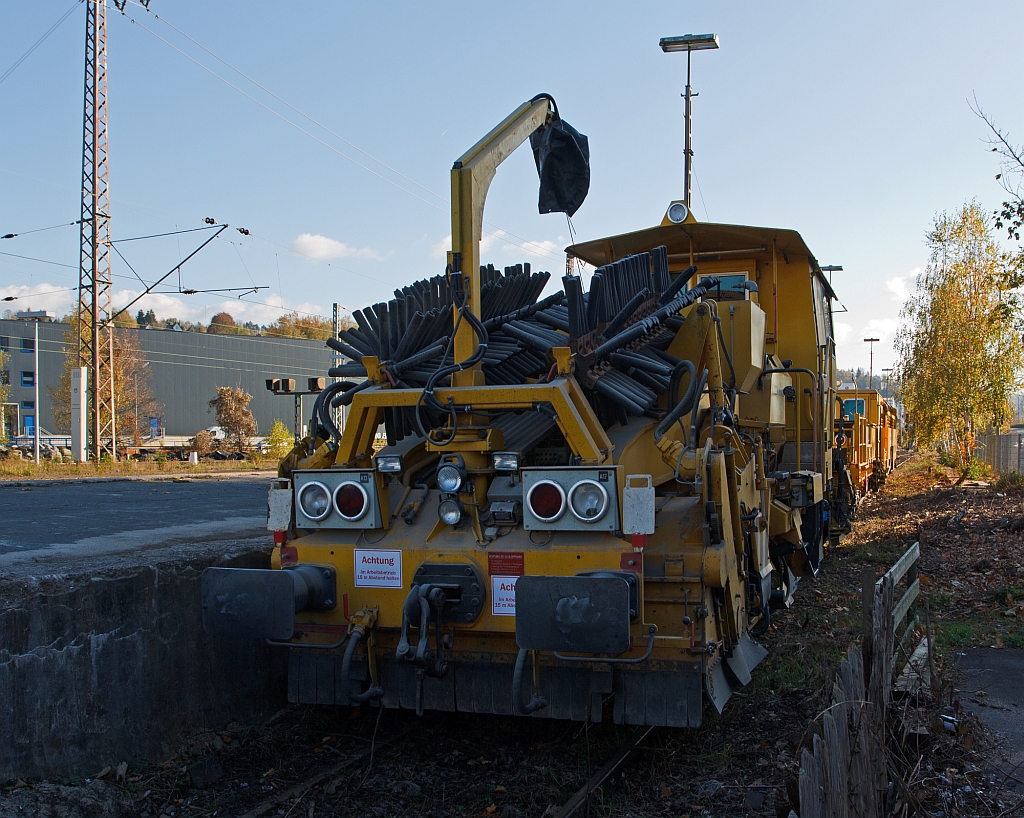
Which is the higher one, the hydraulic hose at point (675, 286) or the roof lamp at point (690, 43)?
the roof lamp at point (690, 43)

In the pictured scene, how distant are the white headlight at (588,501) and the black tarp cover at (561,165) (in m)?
2.63

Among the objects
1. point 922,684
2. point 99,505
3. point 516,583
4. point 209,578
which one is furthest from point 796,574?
point 99,505

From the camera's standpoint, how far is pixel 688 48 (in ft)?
50.5

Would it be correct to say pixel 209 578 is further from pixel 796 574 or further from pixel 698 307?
pixel 796 574

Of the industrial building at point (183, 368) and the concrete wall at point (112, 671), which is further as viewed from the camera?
the industrial building at point (183, 368)

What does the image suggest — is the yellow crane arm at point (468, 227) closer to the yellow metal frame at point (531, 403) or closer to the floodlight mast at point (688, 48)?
the yellow metal frame at point (531, 403)

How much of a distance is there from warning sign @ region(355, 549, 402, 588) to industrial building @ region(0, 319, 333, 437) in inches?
2039

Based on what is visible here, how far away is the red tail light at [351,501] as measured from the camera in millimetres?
4730

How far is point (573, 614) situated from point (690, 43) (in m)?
→ 13.7

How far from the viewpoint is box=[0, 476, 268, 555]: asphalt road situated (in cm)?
753

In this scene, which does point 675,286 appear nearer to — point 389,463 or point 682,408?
point 682,408

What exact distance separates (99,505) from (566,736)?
26.9 ft

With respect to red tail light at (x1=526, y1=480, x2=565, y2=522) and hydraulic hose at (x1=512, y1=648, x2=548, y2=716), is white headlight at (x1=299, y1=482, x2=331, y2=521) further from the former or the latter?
hydraulic hose at (x1=512, y1=648, x2=548, y2=716)

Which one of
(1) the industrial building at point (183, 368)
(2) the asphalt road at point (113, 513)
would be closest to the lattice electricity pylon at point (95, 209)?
(2) the asphalt road at point (113, 513)
